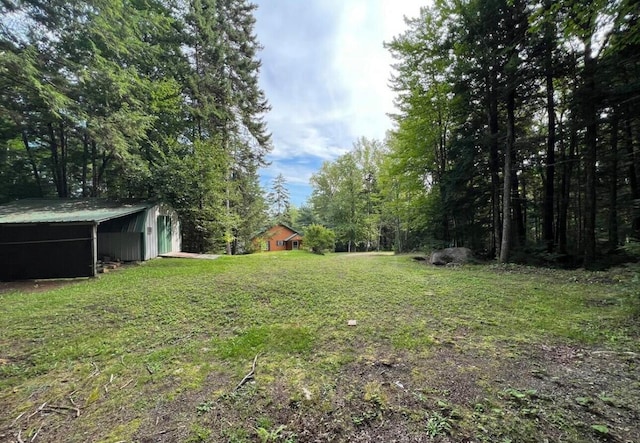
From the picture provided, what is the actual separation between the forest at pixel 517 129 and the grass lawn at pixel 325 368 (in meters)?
1.91

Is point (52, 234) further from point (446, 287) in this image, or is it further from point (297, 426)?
point (446, 287)

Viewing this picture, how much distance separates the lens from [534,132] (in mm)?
11805

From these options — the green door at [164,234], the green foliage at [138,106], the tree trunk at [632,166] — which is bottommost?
the green door at [164,234]

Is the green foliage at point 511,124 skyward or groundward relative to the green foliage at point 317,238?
skyward

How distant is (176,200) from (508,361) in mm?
14113

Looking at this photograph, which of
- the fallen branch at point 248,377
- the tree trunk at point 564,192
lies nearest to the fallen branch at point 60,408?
the fallen branch at point 248,377

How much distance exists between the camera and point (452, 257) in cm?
959

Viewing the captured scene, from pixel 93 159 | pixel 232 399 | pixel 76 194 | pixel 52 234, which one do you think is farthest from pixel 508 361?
pixel 76 194

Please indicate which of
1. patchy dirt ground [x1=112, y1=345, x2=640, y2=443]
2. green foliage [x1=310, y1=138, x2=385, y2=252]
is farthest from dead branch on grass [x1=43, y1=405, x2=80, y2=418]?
green foliage [x1=310, y1=138, x2=385, y2=252]

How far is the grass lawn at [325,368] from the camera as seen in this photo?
1.71 metres

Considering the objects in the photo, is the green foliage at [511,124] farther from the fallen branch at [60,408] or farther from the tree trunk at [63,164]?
the tree trunk at [63,164]

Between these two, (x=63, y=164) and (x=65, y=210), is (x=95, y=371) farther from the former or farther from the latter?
(x=63, y=164)

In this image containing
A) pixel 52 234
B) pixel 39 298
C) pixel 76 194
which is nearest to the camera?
pixel 39 298

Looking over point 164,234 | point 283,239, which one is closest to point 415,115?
point 164,234
